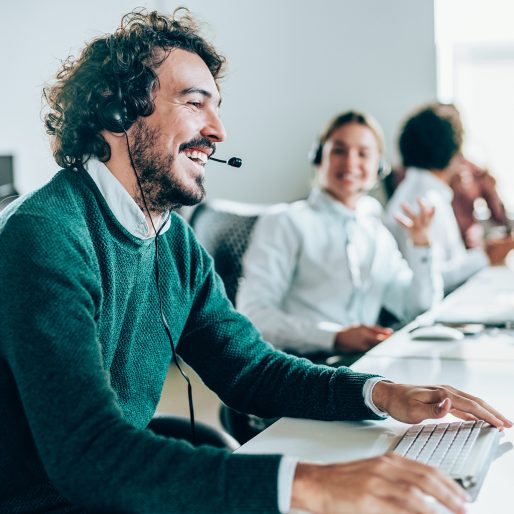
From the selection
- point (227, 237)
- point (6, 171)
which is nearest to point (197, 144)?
point (227, 237)

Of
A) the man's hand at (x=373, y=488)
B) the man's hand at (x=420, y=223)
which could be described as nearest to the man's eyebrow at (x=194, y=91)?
the man's hand at (x=373, y=488)

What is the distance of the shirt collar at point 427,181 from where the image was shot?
324cm

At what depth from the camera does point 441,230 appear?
3.12 meters

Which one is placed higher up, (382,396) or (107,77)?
(107,77)

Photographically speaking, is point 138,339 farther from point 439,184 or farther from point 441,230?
point 439,184

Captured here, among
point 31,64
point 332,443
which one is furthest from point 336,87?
point 332,443

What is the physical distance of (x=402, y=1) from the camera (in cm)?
378

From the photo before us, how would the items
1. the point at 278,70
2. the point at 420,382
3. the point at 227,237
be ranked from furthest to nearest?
the point at 278,70 → the point at 227,237 → the point at 420,382

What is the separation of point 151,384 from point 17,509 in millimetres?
284

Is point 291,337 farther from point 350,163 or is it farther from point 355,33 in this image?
point 355,33

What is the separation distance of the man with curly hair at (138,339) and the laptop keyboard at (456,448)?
0.03 m

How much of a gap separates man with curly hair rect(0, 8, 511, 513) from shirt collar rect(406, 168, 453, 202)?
2.05m

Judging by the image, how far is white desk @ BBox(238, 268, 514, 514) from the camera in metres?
0.95

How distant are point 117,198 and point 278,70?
2985mm
